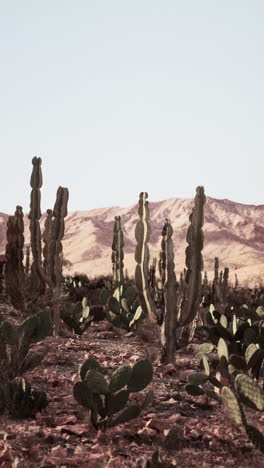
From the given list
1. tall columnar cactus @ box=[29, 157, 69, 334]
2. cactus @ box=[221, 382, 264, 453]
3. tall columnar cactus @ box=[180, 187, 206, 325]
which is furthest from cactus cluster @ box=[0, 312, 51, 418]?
tall columnar cactus @ box=[29, 157, 69, 334]

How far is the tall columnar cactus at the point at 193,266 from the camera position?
8180 mm

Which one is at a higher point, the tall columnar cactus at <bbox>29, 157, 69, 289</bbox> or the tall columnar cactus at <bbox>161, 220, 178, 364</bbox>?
the tall columnar cactus at <bbox>29, 157, 69, 289</bbox>

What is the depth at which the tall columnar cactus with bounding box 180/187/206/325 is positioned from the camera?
26.8ft

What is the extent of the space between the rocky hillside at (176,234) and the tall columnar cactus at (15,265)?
131ft

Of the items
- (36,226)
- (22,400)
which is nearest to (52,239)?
(36,226)

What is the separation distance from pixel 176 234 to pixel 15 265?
211 feet

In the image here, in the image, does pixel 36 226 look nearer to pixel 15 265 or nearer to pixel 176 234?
pixel 15 265

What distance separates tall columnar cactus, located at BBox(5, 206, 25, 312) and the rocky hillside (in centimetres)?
4006

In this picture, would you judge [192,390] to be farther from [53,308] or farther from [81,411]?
[53,308]

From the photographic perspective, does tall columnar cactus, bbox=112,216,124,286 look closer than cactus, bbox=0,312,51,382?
No

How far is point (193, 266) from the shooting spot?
8.32 metres

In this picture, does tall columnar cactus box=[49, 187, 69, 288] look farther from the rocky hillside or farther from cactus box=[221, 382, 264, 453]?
the rocky hillside

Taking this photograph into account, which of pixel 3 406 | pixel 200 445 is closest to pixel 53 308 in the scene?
pixel 3 406

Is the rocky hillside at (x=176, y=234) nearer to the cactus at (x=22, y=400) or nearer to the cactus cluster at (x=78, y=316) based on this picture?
the cactus cluster at (x=78, y=316)
